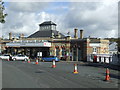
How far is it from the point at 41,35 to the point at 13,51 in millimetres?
9340

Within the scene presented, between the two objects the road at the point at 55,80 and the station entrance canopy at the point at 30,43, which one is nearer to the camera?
the road at the point at 55,80

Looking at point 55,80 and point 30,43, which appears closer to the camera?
point 55,80

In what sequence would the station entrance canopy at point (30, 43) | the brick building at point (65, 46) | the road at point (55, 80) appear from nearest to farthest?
1. the road at point (55, 80)
2. the brick building at point (65, 46)
3. the station entrance canopy at point (30, 43)

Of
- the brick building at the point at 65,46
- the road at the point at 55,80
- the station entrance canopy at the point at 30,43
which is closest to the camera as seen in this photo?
the road at the point at 55,80

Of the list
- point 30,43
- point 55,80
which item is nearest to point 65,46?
point 30,43

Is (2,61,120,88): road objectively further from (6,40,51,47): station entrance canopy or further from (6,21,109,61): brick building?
(6,40,51,47): station entrance canopy

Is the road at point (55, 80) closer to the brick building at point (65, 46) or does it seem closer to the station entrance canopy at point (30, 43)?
the brick building at point (65, 46)

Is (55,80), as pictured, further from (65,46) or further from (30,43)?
(30,43)

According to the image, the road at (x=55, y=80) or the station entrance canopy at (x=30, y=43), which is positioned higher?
the station entrance canopy at (x=30, y=43)

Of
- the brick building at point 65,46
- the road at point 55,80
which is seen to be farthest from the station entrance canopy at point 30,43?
the road at point 55,80

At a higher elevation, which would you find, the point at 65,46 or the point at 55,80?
the point at 65,46

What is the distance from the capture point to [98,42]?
59.2 metres

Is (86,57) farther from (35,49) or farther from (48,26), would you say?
(48,26)

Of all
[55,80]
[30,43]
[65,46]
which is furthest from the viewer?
[30,43]
